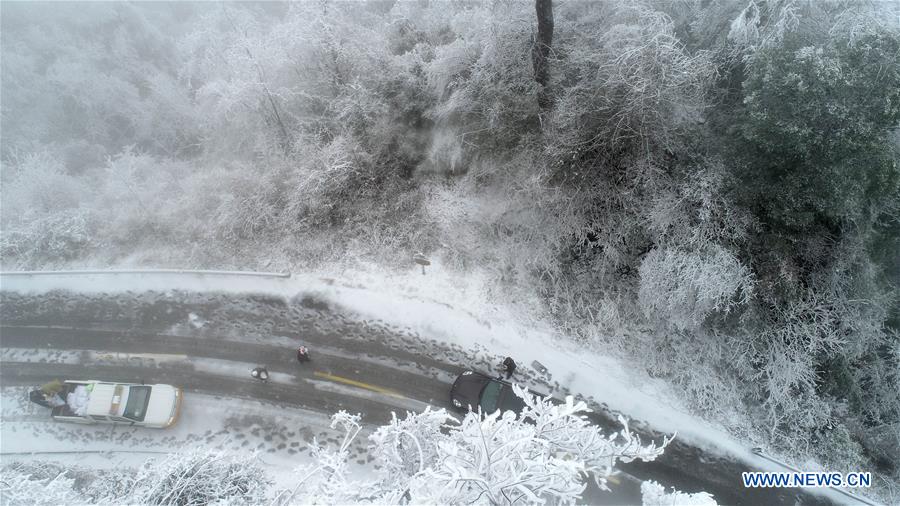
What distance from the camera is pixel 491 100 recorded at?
15.1 meters

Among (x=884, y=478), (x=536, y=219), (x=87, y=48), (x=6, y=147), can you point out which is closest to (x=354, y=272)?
(x=536, y=219)

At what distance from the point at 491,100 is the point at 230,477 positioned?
43.9 feet

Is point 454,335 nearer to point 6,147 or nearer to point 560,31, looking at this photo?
point 560,31

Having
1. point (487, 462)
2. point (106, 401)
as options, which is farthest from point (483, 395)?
point (106, 401)

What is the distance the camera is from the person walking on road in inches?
582

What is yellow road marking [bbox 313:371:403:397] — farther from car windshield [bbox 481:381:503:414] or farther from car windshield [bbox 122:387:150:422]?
car windshield [bbox 122:387:150:422]

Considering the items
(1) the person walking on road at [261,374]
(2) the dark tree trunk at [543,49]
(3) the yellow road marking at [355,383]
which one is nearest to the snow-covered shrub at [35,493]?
(1) the person walking on road at [261,374]

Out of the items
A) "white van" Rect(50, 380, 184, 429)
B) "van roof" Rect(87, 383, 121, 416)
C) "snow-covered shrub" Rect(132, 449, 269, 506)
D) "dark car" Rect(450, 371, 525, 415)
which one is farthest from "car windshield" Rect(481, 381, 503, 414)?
"van roof" Rect(87, 383, 121, 416)

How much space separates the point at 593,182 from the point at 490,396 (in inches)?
307

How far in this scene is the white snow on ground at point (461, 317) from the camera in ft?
46.5

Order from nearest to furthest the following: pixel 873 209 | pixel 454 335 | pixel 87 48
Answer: pixel 873 209, pixel 454 335, pixel 87 48

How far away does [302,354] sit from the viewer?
48.7ft

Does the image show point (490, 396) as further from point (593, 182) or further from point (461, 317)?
point (593, 182)

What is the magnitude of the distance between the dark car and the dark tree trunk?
9373 millimetres
